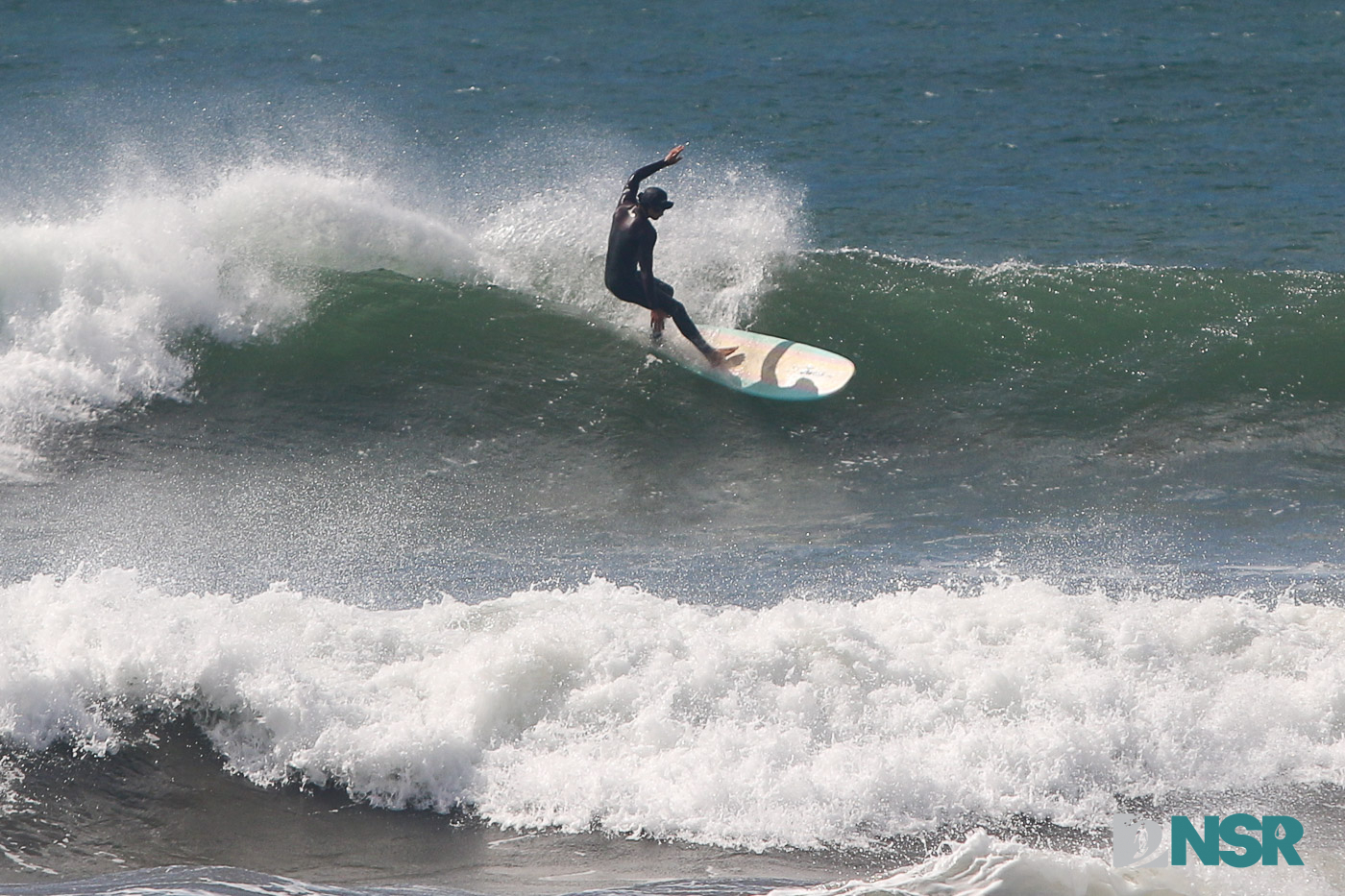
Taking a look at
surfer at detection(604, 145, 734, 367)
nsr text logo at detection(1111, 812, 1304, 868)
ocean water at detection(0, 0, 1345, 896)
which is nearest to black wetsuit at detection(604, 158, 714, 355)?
surfer at detection(604, 145, 734, 367)

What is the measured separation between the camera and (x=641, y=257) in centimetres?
973

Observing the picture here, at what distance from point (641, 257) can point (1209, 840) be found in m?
5.77

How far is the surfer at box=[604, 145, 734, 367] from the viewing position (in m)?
9.51

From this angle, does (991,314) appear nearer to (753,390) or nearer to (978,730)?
(753,390)

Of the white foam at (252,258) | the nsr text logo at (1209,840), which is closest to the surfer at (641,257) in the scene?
the white foam at (252,258)

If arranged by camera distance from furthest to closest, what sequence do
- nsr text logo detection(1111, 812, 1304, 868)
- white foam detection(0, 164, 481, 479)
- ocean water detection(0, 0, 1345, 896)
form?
→ white foam detection(0, 164, 481, 479) < ocean water detection(0, 0, 1345, 896) < nsr text logo detection(1111, 812, 1304, 868)

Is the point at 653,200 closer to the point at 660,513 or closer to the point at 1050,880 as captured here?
the point at 660,513

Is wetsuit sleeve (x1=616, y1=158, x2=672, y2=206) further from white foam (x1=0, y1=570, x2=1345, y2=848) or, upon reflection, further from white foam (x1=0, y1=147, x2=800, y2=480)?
white foam (x1=0, y1=570, x2=1345, y2=848)

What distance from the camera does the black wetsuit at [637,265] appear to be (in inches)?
380

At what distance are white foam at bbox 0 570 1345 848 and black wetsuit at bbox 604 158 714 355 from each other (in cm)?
344

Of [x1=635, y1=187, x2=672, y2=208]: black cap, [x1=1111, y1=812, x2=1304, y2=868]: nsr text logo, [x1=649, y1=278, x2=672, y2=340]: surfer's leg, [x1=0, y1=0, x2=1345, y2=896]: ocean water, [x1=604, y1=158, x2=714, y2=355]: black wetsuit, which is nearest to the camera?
[x1=1111, y1=812, x2=1304, y2=868]: nsr text logo

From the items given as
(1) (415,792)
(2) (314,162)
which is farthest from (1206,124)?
(1) (415,792)

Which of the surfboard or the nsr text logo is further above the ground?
the surfboard

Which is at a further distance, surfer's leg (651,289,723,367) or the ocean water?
surfer's leg (651,289,723,367)
